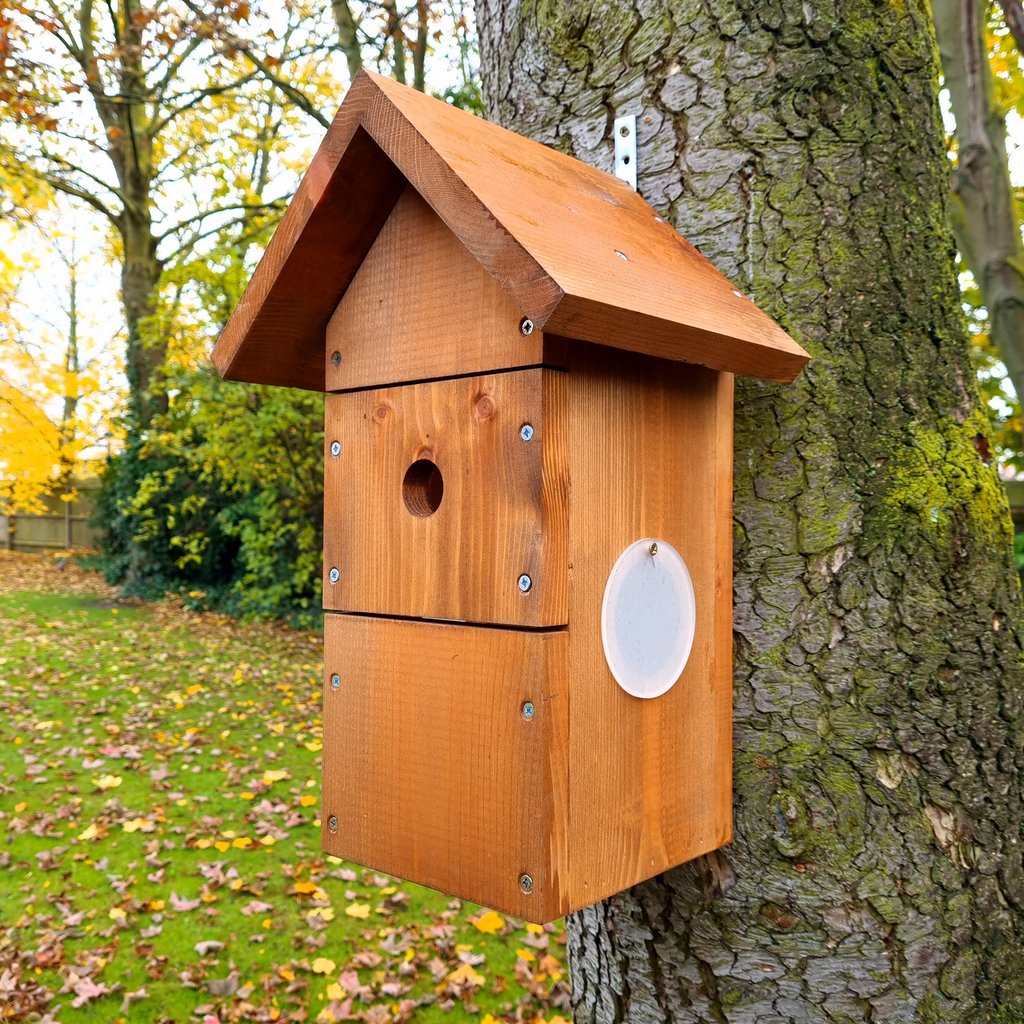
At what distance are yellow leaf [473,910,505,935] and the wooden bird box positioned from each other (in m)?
2.58

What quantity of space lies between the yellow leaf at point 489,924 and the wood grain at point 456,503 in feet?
9.03

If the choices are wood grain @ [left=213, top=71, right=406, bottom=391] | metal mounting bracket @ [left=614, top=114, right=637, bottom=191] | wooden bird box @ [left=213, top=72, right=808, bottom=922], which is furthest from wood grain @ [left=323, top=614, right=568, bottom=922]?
metal mounting bracket @ [left=614, top=114, right=637, bottom=191]

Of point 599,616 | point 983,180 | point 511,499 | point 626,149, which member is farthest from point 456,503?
point 983,180

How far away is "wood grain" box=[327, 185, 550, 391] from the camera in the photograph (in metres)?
1.24

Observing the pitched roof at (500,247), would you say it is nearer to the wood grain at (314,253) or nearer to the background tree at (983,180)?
the wood grain at (314,253)

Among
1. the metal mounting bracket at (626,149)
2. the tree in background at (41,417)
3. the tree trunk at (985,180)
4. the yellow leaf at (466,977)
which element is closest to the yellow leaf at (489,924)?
the yellow leaf at (466,977)

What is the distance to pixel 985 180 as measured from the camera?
4.47 metres

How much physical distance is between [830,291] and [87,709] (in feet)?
21.2

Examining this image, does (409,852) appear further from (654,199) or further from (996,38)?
(996,38)

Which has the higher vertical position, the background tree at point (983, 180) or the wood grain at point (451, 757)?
the background tree at point (983, 180)

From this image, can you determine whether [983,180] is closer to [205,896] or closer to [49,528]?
[205,896]

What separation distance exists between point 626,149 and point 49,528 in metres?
20.2

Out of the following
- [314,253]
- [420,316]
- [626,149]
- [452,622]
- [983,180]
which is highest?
[983,180]

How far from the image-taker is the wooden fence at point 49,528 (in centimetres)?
1845
